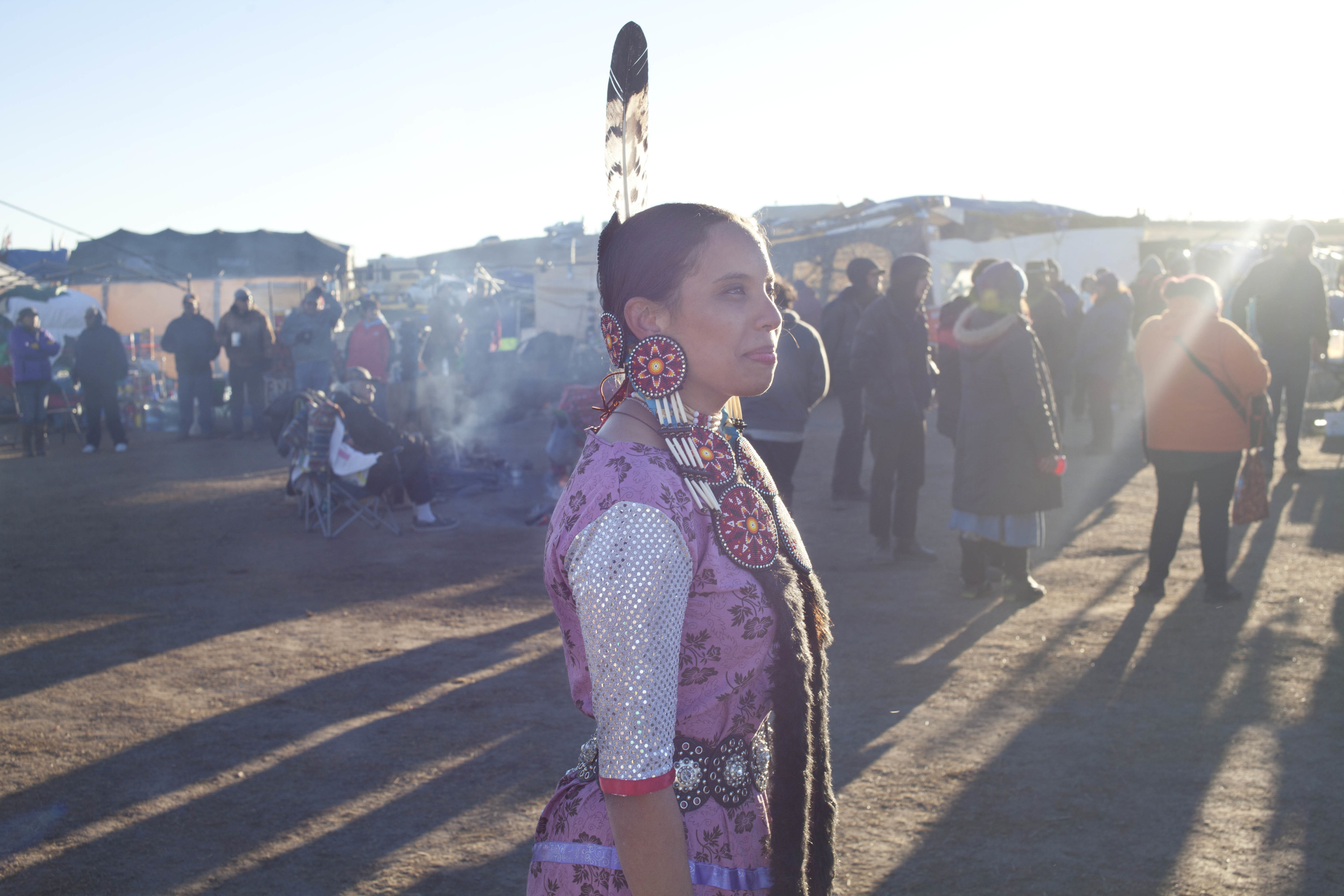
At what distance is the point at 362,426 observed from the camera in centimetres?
892

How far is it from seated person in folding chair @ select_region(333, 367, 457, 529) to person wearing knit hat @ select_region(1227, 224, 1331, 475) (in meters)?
7.58

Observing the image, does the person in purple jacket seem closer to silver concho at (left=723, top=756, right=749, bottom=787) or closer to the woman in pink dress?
the woman in pink dress

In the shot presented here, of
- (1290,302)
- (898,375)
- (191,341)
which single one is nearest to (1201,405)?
(898,375)

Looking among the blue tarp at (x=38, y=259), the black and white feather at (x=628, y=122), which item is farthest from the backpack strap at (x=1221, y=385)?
the blue tarp at (x=38, y=259)

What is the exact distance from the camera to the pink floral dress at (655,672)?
1259mm

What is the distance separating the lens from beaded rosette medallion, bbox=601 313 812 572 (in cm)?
141

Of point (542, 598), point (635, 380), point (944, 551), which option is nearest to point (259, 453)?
point (542, 598)

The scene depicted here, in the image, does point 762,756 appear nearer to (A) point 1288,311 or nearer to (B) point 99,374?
(A) point 1288,311

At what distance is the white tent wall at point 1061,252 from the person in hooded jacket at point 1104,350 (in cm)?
624

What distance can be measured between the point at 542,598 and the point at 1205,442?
4.26m

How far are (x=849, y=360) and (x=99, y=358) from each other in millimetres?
11302

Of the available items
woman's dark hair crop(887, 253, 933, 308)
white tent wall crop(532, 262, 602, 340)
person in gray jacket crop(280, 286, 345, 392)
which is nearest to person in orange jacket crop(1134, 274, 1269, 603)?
woman's dark hair crop(887, 253, 933, 308)

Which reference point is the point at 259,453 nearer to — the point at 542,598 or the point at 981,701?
the point at 542,598

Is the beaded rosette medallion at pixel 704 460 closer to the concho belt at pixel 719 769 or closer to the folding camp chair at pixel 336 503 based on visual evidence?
the concho belt at pixel 719 769
